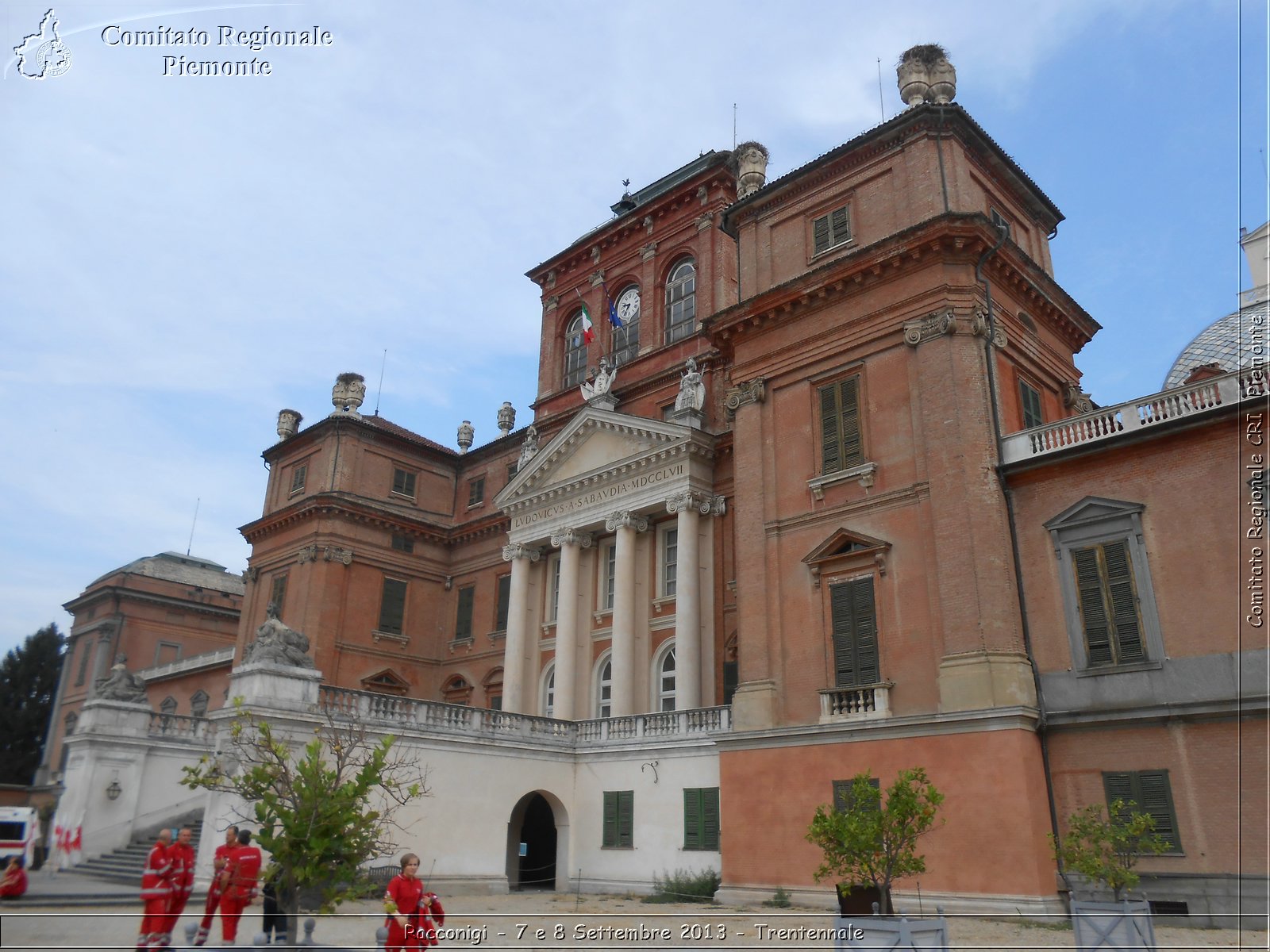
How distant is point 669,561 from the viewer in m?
31.6

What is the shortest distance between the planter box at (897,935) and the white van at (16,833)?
21.4 metres

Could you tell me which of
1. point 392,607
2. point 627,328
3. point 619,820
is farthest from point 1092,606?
point 392,607

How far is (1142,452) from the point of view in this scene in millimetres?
19625

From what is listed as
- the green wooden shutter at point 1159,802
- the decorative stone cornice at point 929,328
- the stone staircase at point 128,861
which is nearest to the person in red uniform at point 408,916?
the green wooden shutter at point 1159,802

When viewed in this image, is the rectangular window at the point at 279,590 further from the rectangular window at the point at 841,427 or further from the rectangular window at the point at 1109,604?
the rectangular window at the point at 1109,604

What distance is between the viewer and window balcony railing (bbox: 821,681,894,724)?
20844 millimetres

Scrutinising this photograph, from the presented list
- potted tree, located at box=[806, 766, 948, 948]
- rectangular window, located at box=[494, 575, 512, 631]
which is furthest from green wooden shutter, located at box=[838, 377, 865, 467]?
rectangular window, located at box=[494, 575, 512, 631]

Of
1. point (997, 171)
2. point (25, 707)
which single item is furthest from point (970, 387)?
point (25, 707)

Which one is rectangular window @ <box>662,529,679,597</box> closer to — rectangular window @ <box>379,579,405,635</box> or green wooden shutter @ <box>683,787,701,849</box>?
green wooden shutter @ <box>683,787,701,849</box>

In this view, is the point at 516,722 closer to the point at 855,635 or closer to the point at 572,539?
the point at 572,539

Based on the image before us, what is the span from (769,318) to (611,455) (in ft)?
29.0

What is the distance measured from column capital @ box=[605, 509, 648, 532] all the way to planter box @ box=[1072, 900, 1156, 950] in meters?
20.7

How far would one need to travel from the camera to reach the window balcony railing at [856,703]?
68.4 ft

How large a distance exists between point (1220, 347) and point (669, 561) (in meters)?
→ 24.9
